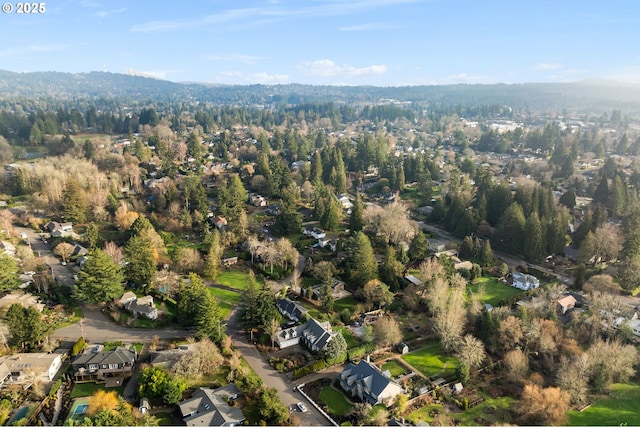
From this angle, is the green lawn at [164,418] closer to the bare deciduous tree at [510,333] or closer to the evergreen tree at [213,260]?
the evergreen tree at [213,260]

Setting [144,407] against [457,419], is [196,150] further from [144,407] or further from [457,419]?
[457,419]

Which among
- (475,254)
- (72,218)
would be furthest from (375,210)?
(72,218)

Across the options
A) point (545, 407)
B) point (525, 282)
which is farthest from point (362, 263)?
point (545, 407)

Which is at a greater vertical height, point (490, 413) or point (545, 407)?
point (545, 407)

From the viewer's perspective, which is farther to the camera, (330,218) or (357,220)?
(330,218)

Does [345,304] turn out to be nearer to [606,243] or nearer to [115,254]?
[115,254]

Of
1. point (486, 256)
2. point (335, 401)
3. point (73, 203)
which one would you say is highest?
point (73, 203)

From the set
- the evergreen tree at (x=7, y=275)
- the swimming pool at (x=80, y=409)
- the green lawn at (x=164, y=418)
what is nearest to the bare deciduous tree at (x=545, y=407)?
the green lawn at (x=164, y=418)
